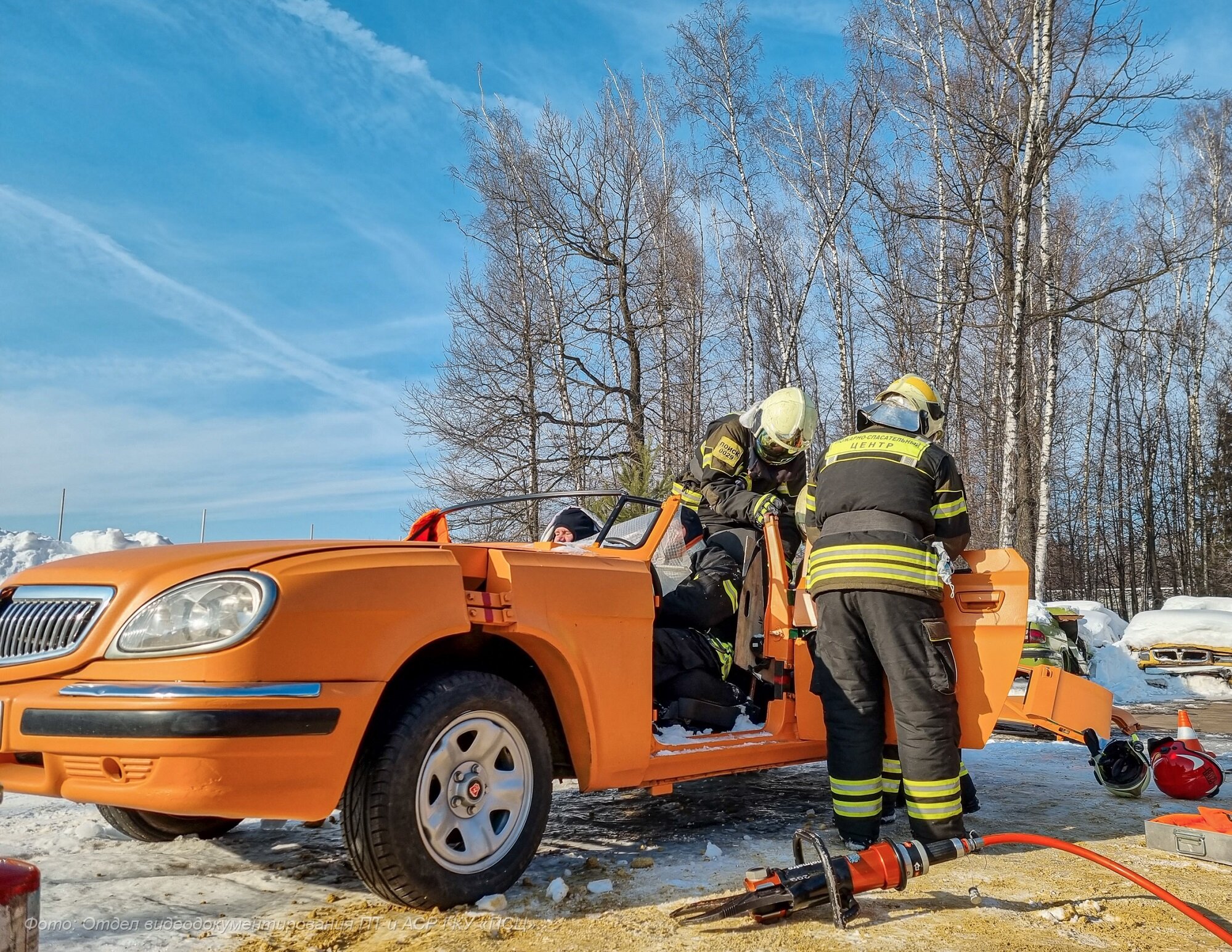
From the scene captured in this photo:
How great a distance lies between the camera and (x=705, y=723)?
13.7 feet

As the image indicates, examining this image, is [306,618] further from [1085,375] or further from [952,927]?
[1085,375]

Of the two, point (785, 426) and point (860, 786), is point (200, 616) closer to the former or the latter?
point (860, 786)

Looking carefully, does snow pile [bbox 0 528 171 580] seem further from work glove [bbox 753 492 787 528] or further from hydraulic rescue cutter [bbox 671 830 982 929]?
hydraulic rescue cutter [bbox 671 830 982 929]

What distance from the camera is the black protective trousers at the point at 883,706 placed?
12.0 feet

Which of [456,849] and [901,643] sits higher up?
[901,643]

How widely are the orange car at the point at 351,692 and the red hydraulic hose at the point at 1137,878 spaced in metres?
1.26

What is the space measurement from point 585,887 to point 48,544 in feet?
43.8

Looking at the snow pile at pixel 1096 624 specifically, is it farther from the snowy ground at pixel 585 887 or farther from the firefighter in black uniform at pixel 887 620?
the firefighter in black uniform at pixel 887 620

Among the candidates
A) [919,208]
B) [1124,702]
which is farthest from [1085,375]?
[1124,702]

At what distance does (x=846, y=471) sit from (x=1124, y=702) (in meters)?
8.89

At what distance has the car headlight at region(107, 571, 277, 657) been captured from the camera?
101 inches

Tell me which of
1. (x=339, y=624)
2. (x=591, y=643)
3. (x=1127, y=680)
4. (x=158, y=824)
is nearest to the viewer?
(x=339, y=624)

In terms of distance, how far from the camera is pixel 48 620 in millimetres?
2799

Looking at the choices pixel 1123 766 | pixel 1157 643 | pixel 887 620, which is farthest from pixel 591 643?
pixel 1157 643
